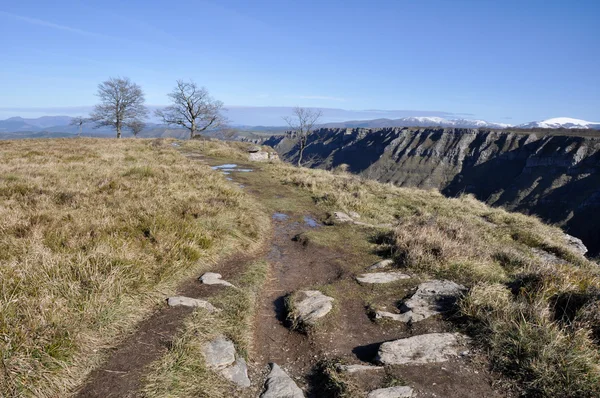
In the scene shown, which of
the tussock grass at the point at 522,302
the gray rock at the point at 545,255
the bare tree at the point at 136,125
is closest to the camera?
the tussock grass at the point at 522,302

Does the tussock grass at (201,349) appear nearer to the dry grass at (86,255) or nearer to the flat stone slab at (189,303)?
the flat stone slab at (189,303)

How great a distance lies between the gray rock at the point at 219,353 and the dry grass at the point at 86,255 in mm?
1275

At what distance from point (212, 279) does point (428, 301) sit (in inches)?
164

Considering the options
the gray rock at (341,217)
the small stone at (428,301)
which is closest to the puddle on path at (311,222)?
the gray rock at (341,217)

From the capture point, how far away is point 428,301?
18.2 ft

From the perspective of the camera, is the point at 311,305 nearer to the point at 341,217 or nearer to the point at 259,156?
the point at 341,217

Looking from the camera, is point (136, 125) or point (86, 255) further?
point (136, 125)

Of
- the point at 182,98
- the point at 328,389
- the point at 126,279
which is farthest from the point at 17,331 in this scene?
the point at 182,98

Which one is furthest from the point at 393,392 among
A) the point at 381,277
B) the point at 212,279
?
the point at 212,279

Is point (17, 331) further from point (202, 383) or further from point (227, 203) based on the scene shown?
point (227, 203)

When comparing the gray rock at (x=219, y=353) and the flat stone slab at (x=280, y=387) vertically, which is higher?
the gray rock at (x=219, y=353)

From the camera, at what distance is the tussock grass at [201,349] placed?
341 centimetres

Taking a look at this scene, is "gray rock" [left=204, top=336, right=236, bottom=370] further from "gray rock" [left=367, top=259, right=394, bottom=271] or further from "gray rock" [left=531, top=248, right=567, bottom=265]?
"gray rock" [left=531, top=248, right=567, bottom=265]

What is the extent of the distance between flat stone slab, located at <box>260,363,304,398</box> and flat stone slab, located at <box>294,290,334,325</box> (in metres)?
1.14
